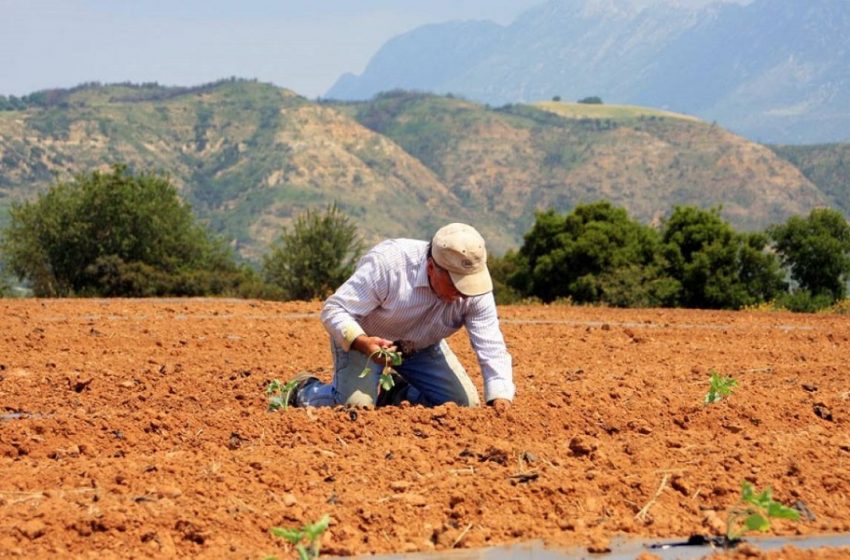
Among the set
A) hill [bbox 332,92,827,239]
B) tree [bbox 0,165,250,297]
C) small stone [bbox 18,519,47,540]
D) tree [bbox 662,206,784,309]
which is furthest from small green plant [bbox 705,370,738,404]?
hill [bbox 332,92,827,239]

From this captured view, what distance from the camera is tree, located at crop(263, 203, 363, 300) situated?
31.4m

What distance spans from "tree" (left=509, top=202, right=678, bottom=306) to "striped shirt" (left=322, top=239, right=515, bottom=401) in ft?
59.6

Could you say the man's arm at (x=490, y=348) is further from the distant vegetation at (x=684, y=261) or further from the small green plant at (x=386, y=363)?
the distant vegetation at (x=684, y=261)

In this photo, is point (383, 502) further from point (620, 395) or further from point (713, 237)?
point (713, 237)

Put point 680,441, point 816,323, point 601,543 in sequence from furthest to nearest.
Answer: point 816,323 < point 680,441 < point 601,543

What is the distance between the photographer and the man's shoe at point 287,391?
28.2ft

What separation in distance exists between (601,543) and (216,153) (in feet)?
507

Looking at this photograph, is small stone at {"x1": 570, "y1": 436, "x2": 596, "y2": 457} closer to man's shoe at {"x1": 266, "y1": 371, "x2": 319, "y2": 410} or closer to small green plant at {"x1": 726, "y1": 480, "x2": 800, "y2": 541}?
small green plant at {"x1": 726, "y1": 480, "x2": 800, "y2": 541}

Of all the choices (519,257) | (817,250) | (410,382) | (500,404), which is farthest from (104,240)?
(500,404)

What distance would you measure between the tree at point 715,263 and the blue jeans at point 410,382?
814 inches

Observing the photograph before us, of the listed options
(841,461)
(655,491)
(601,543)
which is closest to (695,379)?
(841,461)

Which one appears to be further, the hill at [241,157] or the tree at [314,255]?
the hill at [241,157]

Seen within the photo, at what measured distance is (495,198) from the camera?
164 m

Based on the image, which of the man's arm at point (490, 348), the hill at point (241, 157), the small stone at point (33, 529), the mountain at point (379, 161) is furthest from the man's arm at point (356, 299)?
the mountain at point (379, 161)
